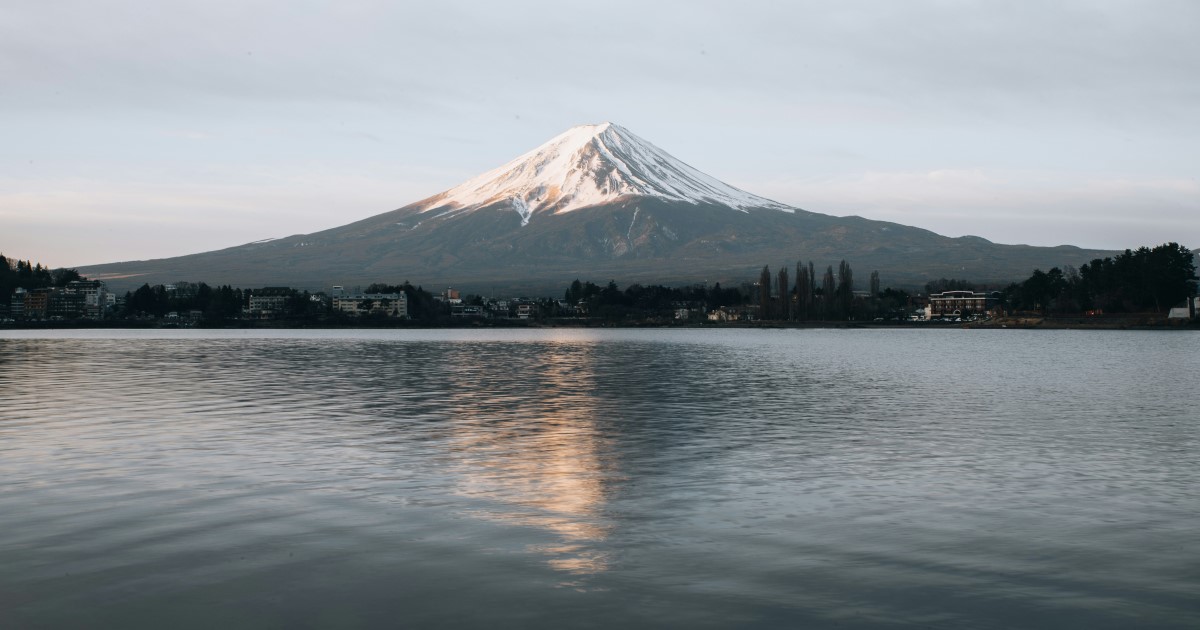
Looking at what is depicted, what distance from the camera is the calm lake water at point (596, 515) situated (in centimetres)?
1348

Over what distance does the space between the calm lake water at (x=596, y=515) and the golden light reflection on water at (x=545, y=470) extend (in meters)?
0.09

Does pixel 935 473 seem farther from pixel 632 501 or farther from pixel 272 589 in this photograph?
pixel 272 589

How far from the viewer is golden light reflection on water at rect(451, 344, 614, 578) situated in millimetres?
17375

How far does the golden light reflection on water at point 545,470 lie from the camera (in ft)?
57.0

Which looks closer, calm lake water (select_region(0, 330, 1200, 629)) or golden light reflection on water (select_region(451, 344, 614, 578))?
calm lake water (select_region(0, 330, 1200, 629))

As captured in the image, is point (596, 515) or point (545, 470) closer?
point (596, 515)

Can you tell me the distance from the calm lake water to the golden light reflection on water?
0.09 metres

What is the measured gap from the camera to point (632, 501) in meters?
21.0

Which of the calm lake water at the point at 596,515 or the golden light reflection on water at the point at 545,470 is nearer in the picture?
the calm lake water at the point at 596,515

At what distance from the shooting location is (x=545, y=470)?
25.4 m

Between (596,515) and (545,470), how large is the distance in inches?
237

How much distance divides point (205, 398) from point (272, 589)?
3499cm

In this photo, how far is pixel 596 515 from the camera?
19.5 metres

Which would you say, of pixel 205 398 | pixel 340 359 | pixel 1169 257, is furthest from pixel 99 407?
pixel 1169 257
